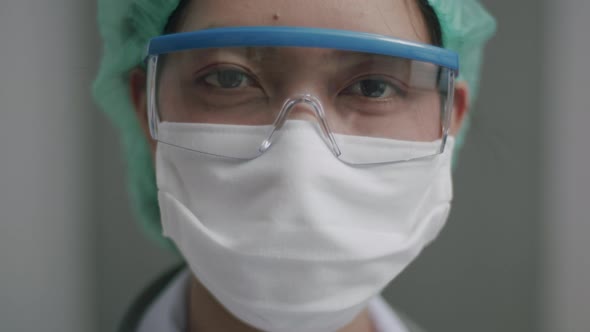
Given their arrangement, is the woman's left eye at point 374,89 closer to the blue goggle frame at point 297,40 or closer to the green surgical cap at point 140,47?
the blue goggle frame at point 297,40

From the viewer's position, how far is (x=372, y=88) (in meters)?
0.71

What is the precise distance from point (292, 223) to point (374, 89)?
0.89 feet

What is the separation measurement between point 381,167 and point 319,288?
0.22m

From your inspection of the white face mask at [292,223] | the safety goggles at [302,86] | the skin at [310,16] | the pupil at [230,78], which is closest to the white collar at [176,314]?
the skin at [310,16]

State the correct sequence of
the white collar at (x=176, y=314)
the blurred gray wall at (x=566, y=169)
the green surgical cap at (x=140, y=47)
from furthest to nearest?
the blurred gray wall at (x=566, y=169) → the white collar at (x=176, y=314) → the green surgical cap at (x=140, y=47)

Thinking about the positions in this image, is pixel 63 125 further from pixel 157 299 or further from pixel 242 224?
pixel 242 224

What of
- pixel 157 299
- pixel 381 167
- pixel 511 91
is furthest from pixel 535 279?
pixel 157 299

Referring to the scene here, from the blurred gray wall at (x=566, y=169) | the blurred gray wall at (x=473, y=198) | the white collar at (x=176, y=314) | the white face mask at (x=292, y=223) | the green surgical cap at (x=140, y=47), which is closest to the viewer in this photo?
the white face mask at (x=292, y=223)

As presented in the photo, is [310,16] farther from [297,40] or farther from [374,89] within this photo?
[374,89]

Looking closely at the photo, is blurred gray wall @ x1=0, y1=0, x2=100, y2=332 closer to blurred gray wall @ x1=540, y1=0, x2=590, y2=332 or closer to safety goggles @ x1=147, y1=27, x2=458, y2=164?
safety goggles @ x1=147, y1=27, x2=458, y2=164

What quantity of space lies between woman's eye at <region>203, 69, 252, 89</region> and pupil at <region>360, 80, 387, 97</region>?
0.62 feet

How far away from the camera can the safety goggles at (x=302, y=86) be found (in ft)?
2.11

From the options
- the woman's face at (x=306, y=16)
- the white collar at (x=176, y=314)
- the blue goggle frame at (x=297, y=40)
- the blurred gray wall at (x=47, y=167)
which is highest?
the woman's face at (x=306, y=16)

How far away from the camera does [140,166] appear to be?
103 centimetres
